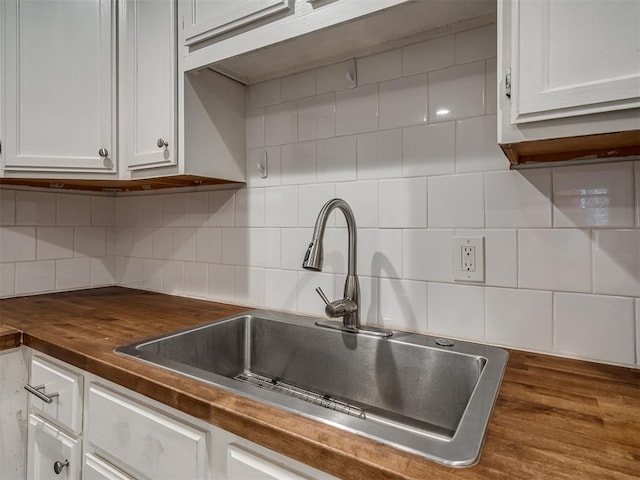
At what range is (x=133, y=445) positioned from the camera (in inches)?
29.2

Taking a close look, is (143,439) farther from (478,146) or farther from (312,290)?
(478,146)

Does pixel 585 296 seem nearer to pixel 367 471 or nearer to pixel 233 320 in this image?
pixel 367 471

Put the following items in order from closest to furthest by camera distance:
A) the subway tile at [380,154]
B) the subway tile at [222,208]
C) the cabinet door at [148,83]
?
1. the subway tile at [380,154]
2. the cabinet door at [148,83]
3. the subway tile at [222,208]

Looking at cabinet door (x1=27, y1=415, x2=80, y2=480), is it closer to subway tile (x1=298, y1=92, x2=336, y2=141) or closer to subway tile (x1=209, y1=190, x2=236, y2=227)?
subway tile (x1=209, y1=190, x2=236, y2=227)

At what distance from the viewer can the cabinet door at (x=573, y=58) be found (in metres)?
0.56

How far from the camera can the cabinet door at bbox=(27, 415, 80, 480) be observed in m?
0.88

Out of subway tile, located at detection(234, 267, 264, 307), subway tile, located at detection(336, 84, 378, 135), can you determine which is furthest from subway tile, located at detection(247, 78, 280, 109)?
subway tile, located at detection(234, 267, 264, 307)

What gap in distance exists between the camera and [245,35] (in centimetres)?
98

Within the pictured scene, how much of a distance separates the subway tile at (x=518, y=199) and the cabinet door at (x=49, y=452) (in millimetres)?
1139

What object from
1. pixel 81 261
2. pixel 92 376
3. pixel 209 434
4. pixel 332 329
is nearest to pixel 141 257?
pixel 81 261

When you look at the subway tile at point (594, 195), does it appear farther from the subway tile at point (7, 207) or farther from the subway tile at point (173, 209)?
the subway tile at point (7, 207)

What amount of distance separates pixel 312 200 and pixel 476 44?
2.00 ft

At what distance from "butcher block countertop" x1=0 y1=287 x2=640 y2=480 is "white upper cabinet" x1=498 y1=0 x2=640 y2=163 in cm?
44

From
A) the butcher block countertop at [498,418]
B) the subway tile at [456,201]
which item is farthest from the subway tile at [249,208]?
the subway tile at [456,201]
